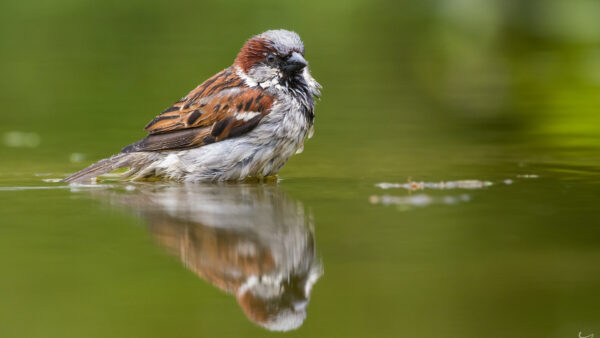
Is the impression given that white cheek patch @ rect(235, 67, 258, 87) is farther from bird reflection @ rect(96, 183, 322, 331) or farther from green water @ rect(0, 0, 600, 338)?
bird reflection @ rect(96, 183, 322, 331)

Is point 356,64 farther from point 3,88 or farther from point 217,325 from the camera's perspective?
point 217,325

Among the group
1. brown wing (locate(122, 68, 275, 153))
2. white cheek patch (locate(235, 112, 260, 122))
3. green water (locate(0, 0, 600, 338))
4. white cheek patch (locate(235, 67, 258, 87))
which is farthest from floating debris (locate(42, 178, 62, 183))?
white cheek patch (locate(235, 67, 258, 87))

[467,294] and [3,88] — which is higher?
[3,88]

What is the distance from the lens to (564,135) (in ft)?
26.1

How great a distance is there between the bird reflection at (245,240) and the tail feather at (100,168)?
410 millimetres

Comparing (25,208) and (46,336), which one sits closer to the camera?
(46,336)

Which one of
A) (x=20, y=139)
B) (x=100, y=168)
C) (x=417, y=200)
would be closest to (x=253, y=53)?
(x=100, y=168)

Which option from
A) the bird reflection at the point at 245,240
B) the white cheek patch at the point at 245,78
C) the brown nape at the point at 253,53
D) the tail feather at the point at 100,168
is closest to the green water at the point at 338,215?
the bird reflection at the point at 245,240

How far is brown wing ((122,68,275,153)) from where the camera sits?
20.6 feet

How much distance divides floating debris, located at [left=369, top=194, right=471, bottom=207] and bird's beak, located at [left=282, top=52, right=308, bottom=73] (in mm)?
1330

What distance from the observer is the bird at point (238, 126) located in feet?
20.5

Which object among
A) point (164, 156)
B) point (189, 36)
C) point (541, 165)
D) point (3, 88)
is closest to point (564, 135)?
point (541, 165)

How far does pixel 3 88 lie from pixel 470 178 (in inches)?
262

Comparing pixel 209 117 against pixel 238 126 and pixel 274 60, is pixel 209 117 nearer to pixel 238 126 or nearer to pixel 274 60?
pixel 238 126
